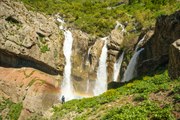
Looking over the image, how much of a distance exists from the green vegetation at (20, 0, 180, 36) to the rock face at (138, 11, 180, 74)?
7.62m

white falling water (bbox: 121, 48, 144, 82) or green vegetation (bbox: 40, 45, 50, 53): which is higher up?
green vegetation (bbox: 40, 45, 50, 53)

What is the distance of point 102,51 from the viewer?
169 feet

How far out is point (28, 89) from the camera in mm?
41094

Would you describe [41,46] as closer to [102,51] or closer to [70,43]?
[70,43]

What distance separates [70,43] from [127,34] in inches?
433

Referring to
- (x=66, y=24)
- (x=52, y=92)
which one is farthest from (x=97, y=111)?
(x=66, y=24)

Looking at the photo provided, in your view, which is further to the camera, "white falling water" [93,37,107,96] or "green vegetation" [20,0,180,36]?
→ "green vegetation" [20,0,180,36]

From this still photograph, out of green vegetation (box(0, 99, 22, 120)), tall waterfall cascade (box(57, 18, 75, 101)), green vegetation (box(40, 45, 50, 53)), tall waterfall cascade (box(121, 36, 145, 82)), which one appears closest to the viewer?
green vegetation (box(0, 99, 22, 120))

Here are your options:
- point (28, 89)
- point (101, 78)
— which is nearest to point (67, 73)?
point (101, 78)

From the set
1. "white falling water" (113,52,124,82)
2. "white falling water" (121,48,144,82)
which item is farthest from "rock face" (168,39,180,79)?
"white falling water" (113,52,124,82)

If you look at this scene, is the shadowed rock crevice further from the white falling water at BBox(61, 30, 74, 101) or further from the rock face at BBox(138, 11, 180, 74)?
the rock face at BBox(138, 11, 180, 74)

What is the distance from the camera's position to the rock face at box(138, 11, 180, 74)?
39.2 m

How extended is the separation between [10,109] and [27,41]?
9.79 m

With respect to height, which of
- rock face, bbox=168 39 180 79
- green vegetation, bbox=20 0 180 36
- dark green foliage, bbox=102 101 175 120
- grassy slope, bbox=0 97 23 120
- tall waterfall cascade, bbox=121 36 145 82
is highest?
green vegetation, bbox=20 0 180 36
